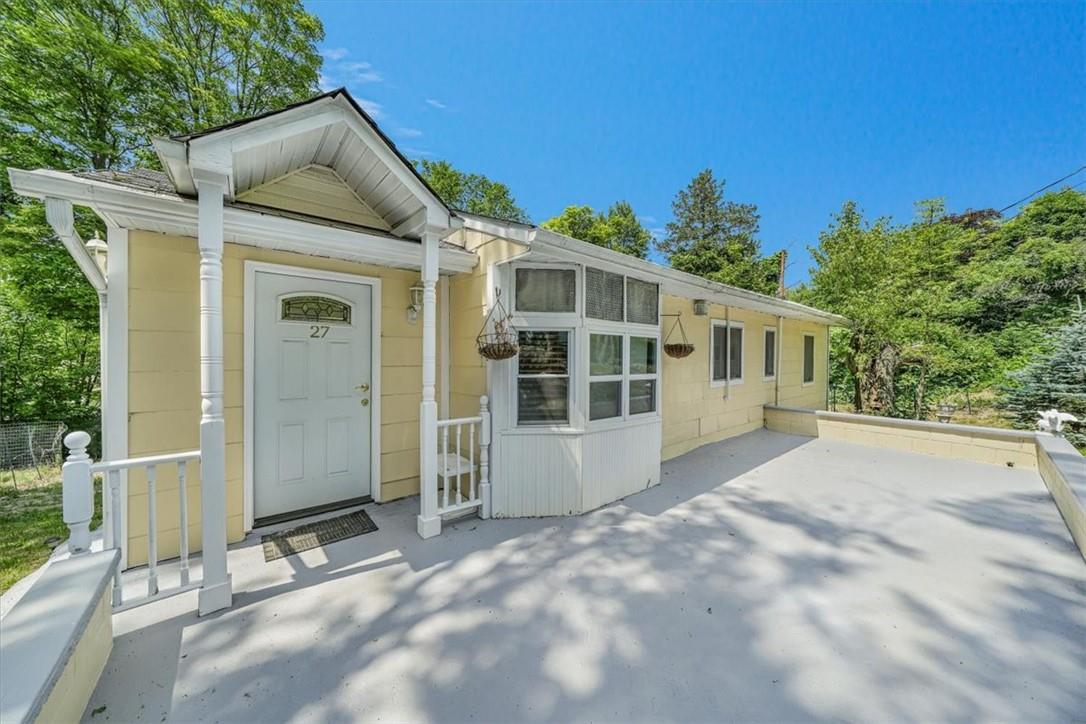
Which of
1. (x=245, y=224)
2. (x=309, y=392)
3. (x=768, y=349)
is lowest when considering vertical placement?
(x=309, y=392)

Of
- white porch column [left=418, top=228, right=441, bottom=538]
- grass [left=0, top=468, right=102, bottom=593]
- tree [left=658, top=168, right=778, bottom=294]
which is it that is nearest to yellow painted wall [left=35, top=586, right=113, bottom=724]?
white porch column [left=418, top=228, right=441, bottom=538]

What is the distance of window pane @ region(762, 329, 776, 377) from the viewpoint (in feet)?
24.7

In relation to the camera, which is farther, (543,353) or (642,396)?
(642,396)

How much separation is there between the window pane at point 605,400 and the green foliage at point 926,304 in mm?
7685

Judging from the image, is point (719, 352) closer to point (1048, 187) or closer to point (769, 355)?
point (769, 355)

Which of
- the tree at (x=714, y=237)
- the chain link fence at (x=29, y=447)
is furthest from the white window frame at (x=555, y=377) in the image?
the tree at (x=714, y=237)

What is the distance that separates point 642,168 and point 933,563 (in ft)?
51.6

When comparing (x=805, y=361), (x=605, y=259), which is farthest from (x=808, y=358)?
(x=605, y=259)

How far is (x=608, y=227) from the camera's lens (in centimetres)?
1900

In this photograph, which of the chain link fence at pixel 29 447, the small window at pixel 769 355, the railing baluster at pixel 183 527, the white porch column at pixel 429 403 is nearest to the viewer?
the railing baluster at pixel 183 527

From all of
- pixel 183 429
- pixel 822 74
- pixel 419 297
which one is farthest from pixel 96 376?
pixel 822 74

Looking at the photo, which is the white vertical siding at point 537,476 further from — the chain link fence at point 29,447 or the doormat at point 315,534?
the chain link fence at point 29,447

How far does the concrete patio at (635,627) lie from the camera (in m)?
1.60

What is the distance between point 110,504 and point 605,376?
3.55 meters
